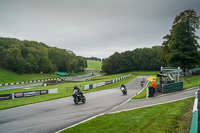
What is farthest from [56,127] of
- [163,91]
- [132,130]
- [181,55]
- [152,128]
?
[181,55]

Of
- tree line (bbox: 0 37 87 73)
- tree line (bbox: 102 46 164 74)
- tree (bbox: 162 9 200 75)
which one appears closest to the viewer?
tree (bbox: 162 9 200 75)

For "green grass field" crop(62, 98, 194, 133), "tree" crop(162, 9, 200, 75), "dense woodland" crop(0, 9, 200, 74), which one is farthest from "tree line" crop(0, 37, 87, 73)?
"green grass field" crop(62, 98, 194, 133)

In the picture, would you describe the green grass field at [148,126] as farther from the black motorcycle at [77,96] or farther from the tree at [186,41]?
the tree at [186,41]

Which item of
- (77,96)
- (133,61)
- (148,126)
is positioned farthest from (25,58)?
(148,126)

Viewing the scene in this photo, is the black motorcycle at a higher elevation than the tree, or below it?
below

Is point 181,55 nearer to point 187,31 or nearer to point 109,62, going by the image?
point 187,31

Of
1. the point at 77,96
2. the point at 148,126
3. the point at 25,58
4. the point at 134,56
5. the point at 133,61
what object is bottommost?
the point at 77,96

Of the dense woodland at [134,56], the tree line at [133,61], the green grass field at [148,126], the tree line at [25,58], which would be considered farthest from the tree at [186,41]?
the tree line at [25,58]

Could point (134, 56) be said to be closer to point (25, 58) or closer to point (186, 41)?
point (25, 58)

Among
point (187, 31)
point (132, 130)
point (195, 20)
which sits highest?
point (195, 20)

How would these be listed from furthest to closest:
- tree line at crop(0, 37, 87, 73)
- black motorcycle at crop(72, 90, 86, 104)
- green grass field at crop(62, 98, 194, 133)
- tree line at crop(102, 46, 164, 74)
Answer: tree line at crop(102, 46, 164, 74) → tree line at crop(0, 37, 87, 73) → black motorcycle at crop(72, 90, 86, 104) → green grass field at crop(62, 98, 194, 133)

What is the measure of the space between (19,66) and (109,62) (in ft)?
173

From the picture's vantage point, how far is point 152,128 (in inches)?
261

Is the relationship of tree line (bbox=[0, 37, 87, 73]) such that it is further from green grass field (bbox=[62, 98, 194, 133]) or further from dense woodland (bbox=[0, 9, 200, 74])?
green grass field (bbox=[62, 98, 194, 133])
